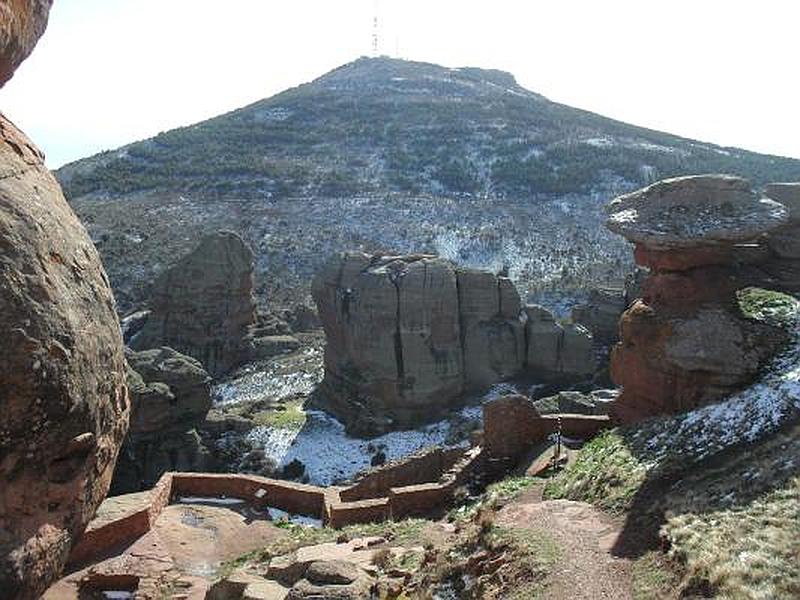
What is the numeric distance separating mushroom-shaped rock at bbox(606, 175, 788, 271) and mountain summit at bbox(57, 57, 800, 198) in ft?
252

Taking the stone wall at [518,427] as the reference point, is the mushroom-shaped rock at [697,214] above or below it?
above

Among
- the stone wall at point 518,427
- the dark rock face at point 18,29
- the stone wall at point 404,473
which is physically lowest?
the stone wall at point 404,473

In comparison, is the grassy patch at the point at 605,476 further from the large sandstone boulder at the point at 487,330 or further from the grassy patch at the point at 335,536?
the large sandstone boulder at the point at 487,330

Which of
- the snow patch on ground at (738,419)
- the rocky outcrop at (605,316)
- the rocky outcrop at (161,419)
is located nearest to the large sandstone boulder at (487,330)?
the rocky outcrop at (605,316)

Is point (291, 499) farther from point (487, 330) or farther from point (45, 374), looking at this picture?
point (487, 330)

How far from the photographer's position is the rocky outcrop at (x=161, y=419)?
106ft

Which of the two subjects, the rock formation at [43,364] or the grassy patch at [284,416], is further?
the grassy patch at [284,416]

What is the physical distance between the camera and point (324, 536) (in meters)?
17.3

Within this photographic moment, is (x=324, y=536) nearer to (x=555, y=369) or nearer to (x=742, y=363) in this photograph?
(x=742, y=363)

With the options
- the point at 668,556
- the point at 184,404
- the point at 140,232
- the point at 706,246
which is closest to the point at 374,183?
the point at 140,232

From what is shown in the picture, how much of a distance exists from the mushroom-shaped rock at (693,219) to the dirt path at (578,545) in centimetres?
631

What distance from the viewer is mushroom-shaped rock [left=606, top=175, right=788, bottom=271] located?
17469 mm

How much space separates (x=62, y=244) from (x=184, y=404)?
29.4 meters

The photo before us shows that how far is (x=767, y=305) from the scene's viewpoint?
18.3m
